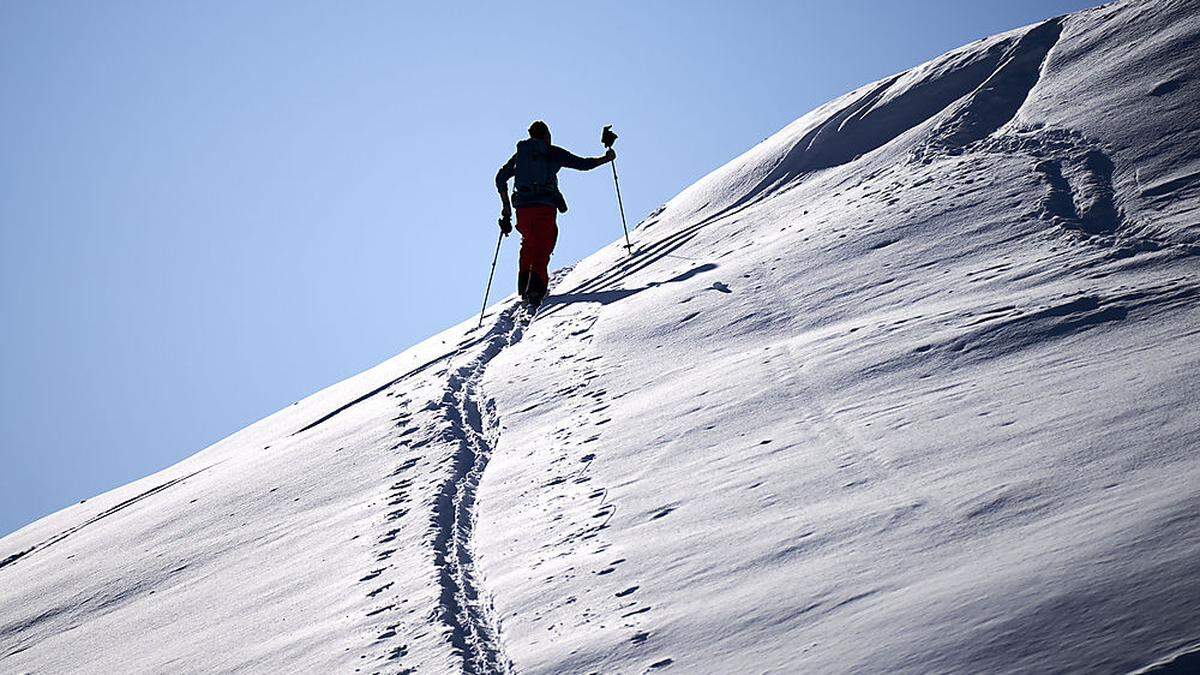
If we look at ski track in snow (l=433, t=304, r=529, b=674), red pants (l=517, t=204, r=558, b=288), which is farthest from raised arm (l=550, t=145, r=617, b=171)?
ski track in snow (l=433, t=304, r=529, b=674)

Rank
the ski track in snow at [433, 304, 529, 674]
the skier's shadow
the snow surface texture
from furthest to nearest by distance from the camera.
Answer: the skier's shadow < the ski track in snow at [433, 304, 529, 674] < the snow surface texture

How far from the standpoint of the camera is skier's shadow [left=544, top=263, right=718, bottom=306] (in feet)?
26.6

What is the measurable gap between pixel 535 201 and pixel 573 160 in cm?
61

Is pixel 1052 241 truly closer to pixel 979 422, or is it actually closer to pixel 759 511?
pixel 979 422

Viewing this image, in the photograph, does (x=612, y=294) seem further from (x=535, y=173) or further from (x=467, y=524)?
(x=467, y=524)

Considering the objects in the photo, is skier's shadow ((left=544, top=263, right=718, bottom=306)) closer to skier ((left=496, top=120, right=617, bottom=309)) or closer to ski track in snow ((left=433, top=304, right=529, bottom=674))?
skier ((left=496, top=120, right=617, bottom=309))

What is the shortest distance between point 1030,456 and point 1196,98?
4662 millimetres

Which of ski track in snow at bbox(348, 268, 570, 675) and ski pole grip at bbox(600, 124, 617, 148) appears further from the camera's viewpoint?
ski pole grip at bbox(600, 124, 617, 148)

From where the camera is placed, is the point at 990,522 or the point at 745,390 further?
the point at 745,390

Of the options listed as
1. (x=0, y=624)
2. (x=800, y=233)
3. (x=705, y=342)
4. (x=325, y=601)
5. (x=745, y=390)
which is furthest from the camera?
(x=800, y=233)

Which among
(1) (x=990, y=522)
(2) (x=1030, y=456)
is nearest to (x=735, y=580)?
(1) (x=990, y=522)

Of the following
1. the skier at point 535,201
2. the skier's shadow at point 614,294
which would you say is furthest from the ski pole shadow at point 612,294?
the skier at point 535,201

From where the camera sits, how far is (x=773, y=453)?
464 centimetres

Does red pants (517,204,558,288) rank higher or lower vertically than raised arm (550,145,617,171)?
lower
